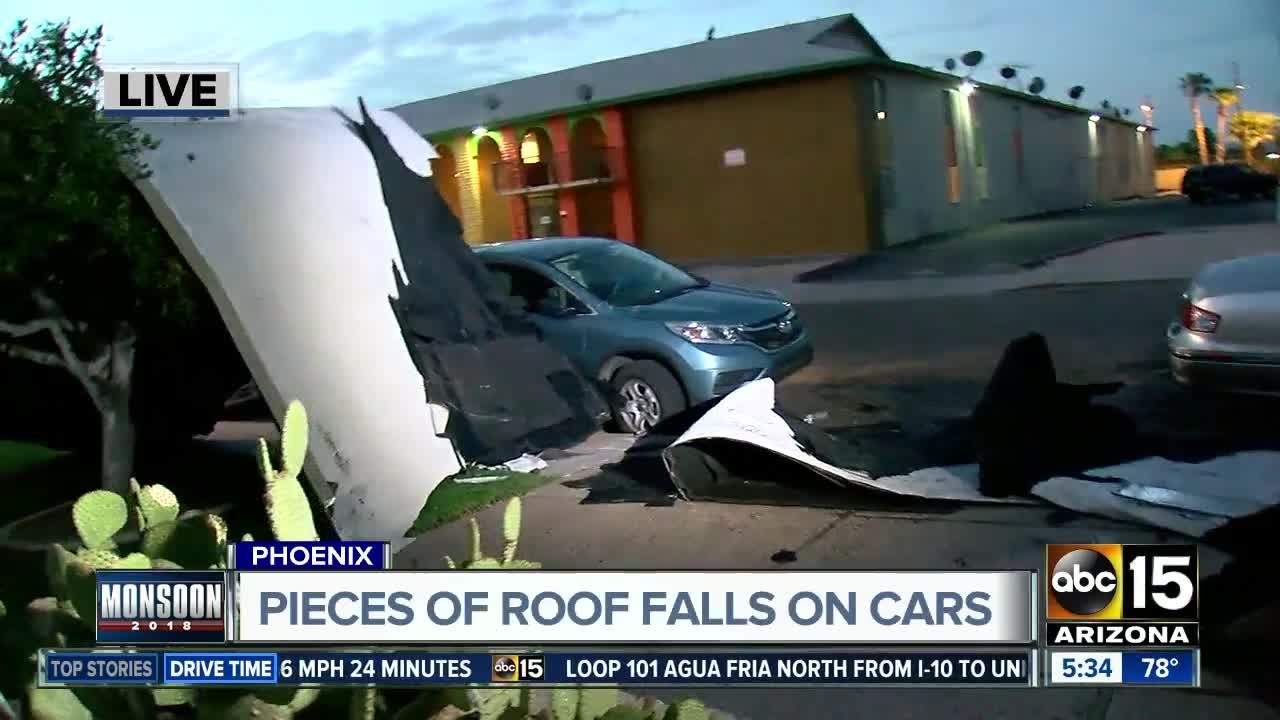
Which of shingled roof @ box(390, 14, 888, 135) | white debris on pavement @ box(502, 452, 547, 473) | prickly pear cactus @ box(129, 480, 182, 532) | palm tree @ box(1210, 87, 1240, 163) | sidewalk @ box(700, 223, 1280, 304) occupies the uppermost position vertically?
shingled roof @ box(390, 14, 888, 135)

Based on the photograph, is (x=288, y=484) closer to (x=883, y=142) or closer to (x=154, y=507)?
(x=154, y=507)

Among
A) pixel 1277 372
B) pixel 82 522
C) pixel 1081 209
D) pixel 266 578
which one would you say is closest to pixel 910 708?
pixel 1277 372

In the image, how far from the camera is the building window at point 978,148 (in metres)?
2.29

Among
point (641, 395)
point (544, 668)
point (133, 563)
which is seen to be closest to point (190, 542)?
point (133, 563)

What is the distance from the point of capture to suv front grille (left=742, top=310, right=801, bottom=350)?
257 centimetres

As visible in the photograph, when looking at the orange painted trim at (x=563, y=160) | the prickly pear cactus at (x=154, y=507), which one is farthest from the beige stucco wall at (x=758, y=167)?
the prickly pear cactus at (x=154, y=507)

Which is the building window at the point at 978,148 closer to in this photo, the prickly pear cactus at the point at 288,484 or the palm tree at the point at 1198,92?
the palm tree at the point at 1198,92

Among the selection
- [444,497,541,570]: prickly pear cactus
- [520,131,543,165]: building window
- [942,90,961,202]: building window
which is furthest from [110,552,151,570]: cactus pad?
[942,90,961,202]: building window

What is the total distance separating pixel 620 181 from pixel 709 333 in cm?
51

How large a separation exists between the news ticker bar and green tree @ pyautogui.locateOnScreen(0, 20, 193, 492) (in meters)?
1.18

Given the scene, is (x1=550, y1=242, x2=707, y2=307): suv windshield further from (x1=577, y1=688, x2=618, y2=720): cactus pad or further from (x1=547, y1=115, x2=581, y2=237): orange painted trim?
(x1=577, y1=688, x2=618, y2=720): cactus pad

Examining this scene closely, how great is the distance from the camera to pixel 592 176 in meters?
2.45

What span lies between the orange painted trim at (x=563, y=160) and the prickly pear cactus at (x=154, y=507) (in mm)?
1007

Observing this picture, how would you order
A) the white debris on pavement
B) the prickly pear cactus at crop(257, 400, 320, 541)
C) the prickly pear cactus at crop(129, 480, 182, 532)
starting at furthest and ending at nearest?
1. the white debris on pavement
2. the prickly pear cactus at crop(129, 480, 182, 532)
3. the prickly pear cactus at crop(257, 400, 320, 541)
